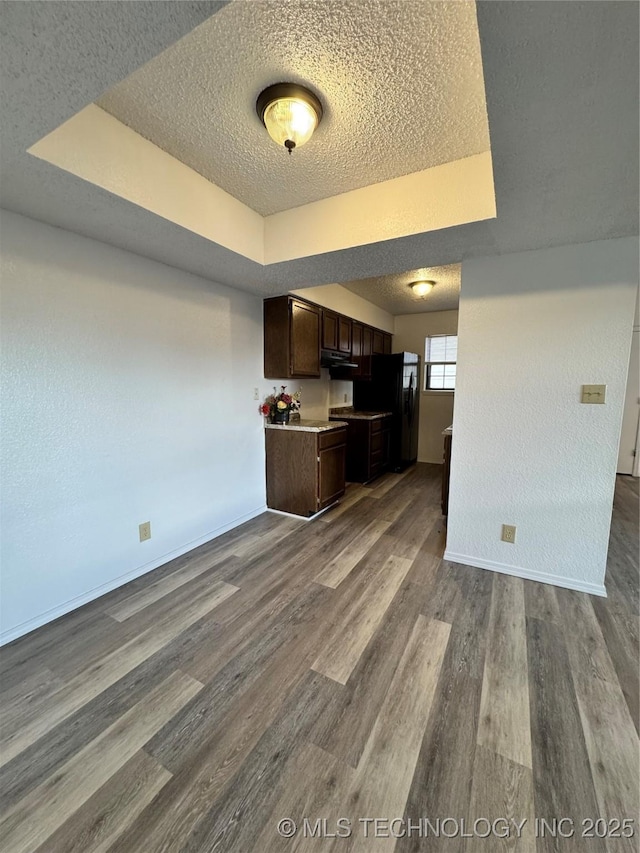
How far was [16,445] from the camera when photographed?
1723 millimetres

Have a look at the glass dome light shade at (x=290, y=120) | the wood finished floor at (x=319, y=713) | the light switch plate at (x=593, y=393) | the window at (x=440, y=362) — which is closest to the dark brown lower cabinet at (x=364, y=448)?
the window at (x=440, y=362)

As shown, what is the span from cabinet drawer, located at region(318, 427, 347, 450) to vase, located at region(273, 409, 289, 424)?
455 mm

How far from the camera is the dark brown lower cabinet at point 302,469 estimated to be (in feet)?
10.6

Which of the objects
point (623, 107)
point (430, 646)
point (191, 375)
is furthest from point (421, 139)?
point (430, 646)

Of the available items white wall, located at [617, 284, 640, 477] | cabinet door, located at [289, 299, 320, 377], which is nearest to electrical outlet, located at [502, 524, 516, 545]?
cabinet door, located at [289, 299, 320, 377]

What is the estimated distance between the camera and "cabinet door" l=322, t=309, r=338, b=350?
371cm

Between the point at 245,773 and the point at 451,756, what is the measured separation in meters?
0.74

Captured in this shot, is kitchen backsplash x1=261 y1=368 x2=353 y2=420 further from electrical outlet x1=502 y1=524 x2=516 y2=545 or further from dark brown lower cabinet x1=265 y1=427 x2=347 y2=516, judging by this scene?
electrical outlet x1=502 y1=524 x2=516 y2=545

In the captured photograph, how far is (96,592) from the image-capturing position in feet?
6.85

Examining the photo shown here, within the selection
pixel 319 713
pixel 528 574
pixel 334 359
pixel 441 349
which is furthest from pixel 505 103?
pixel 441 349

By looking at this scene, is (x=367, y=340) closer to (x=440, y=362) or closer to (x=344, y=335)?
(x=344, y=335)

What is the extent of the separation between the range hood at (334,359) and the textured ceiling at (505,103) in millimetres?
A: 1982

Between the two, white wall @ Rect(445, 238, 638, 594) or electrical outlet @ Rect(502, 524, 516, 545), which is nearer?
white wall @ Rect(445, 238, 638, 594)

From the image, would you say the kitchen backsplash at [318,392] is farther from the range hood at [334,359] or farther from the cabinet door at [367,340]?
the cabinet door at [367,340]
